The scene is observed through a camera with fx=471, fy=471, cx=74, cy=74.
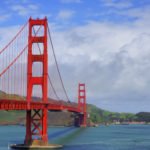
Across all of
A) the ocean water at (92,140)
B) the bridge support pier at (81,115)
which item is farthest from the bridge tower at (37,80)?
the bridge support pier at (81,115)

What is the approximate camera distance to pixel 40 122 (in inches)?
1889

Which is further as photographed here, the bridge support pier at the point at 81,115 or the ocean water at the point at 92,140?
the bridge support pier at the point at 81,115

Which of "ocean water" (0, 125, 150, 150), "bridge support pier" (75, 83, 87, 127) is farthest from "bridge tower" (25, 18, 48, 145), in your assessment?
"bridge support pier" (75, 83, 87, 127)

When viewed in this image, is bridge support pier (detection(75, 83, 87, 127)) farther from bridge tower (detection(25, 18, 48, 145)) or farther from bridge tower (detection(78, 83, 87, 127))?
bridge tower (detection(25, 18, 48, 145))

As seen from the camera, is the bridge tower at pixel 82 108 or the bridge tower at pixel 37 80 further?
the bridge tower at pixel 82 108

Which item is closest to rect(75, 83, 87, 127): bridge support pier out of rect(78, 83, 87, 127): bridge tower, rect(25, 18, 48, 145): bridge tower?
rect(78, 83, 87, 127): bridge tower

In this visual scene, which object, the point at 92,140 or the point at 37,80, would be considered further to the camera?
the point at 92,140

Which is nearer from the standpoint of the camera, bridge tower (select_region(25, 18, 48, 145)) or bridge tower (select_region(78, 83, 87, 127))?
bridge tower (select_region(25, 18, 48, 145))

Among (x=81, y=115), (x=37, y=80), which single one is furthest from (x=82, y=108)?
(x=37, y=80)

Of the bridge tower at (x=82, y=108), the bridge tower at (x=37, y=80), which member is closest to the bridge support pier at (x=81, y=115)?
the bridge tower at (x=82, y=108)

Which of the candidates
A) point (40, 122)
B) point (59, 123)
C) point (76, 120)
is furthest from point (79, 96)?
point (40, 122)

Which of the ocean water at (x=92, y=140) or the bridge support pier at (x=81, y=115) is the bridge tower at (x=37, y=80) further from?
the bridge support pier at (x=81, y=115)

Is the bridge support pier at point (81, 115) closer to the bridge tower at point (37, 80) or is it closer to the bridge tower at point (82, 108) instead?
the bridge tower at point (82, 108)

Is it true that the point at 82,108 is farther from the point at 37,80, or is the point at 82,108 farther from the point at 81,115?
the point at 37,80
